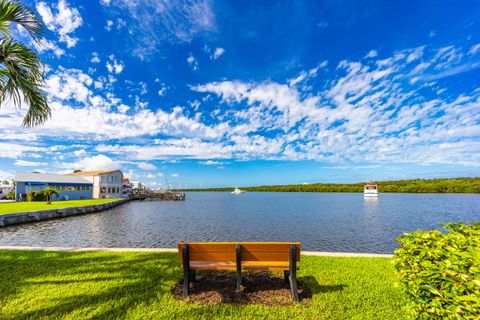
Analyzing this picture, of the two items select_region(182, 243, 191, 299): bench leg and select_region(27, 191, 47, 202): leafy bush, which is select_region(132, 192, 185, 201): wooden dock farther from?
select_region(182, 243, 191, 299): bench leg

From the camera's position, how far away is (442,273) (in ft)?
8.26

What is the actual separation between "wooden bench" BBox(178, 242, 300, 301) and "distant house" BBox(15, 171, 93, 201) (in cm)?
4479

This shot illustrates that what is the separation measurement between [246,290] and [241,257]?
0.86 m

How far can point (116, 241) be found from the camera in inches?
571

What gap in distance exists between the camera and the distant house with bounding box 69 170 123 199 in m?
48.5

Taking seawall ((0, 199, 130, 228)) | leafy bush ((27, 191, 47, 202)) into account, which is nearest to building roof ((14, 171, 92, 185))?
leafy bush ((27, 191, 47, 202))

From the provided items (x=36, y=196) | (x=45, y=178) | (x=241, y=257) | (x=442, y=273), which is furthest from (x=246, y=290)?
(x=45, y=178)

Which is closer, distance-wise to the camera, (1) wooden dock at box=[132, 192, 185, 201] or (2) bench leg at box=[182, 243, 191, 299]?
(2) bench leg at box=[182, 243, 191, 299]

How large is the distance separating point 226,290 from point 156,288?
5.00ft

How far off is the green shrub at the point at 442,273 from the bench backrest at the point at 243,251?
78.7 inches

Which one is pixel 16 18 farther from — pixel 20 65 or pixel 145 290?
pixel 145 290

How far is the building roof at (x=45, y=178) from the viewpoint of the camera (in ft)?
118

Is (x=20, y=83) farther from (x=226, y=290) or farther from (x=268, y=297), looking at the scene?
(x=268, y=297)

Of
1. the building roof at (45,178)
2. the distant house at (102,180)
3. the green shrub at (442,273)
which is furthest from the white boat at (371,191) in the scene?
the green shrub at (442,273)
